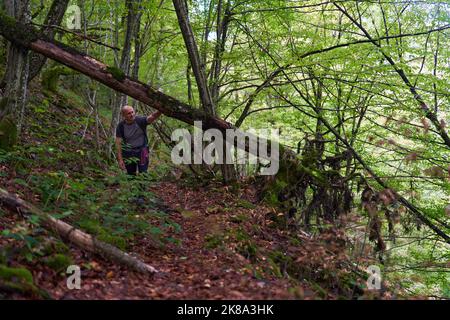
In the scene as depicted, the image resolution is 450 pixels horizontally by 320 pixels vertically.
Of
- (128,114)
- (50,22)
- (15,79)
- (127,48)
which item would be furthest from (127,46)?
(15,79)

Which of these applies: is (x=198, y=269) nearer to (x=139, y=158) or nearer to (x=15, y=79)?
(x=139, y=158)

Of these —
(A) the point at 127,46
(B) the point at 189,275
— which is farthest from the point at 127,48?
(B) the point at 189,275

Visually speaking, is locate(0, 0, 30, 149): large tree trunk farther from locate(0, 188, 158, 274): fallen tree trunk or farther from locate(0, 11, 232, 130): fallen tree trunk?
locate(0, 188, 158, 274): fallen tree trunk

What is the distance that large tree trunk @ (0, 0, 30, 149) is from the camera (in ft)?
22.1

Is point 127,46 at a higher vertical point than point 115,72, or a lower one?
higher

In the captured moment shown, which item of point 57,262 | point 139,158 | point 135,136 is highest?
point 135,136

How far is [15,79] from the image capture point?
698 centimetres

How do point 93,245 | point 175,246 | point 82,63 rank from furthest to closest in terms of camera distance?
point 82,63 < point 175,246 < point 93,245

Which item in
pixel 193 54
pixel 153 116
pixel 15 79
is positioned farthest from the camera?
pixel 193 54

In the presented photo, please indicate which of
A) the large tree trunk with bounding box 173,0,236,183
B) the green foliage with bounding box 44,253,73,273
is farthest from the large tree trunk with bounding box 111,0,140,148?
the green foliage with bounding box 44,253,73,273

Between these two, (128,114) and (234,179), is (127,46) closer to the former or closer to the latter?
(128,114)

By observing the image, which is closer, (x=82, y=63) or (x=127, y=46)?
(x=82, y=63)

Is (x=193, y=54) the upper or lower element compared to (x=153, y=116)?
upper
